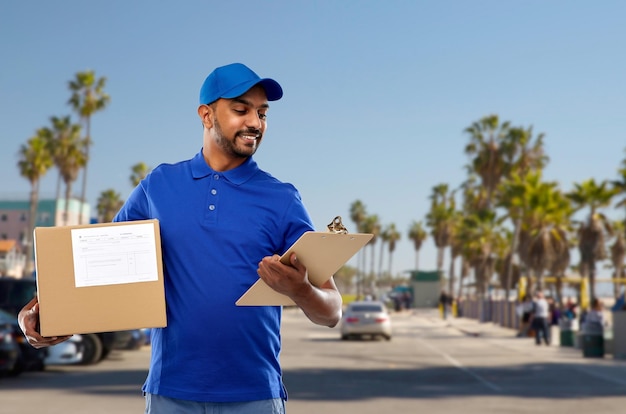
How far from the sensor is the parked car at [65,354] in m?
19.8

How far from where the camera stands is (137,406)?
13523 mm

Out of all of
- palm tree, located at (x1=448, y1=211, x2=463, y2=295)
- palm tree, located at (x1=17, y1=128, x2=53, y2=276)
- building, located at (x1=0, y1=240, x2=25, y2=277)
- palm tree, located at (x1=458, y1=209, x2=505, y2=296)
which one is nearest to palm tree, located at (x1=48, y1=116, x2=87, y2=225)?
palm tree, located at (x1=17, y1=128, x2=53, y2=276)

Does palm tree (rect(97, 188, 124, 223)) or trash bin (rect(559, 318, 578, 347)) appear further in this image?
palm tree (rect(97, 188, 124, 223))

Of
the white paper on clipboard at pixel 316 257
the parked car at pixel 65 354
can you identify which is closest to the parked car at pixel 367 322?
the parked car at pixel 65 354

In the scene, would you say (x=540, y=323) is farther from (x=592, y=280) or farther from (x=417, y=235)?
(x=417, y=235)

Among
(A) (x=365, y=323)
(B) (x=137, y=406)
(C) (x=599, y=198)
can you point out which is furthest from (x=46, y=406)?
(C) (x=599, y=198)

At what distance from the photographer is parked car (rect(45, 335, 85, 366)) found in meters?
19.8

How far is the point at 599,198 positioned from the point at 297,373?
165 ft

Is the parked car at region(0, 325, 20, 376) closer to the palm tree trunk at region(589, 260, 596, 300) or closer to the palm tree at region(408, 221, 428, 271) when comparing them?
the palm tree trunk at region(589, 260, 596, 300)

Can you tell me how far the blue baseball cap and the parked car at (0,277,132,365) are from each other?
17.0 metres

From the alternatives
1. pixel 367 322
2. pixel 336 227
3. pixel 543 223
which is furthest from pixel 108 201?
pixel 336 227

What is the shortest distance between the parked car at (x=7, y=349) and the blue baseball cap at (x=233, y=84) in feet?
49.1

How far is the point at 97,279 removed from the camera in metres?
3.08

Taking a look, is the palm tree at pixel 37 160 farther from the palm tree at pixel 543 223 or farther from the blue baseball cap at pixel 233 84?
the blue baseball cap at pixel 233 84
